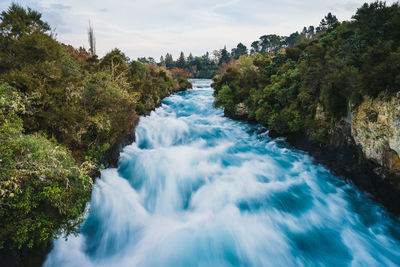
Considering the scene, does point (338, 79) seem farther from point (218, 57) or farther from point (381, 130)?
point (218, 57)

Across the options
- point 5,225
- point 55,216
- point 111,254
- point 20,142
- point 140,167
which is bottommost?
point 111,254

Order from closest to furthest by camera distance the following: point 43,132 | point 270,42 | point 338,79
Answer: point 43,132, point 338,79, point 270,42

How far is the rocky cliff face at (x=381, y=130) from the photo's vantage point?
6152 millimetres

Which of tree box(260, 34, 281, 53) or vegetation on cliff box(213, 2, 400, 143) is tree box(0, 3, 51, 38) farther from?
tree box(260, 34, 281, 53)

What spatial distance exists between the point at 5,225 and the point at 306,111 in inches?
493

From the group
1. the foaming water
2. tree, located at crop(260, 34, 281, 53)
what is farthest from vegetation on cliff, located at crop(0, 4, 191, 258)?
tree, located at crop(260, 34, 281, 53)

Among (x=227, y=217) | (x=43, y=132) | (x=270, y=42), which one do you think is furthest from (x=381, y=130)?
(x=270, y=42)

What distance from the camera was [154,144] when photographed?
1370 centimetres

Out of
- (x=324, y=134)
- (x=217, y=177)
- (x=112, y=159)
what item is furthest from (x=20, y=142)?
(x=324, y=134)

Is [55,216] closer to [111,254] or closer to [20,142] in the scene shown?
[20,142]

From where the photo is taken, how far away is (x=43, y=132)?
19.3ft

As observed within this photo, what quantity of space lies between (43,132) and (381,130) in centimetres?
1064

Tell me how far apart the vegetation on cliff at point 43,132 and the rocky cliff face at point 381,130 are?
876 centimetres

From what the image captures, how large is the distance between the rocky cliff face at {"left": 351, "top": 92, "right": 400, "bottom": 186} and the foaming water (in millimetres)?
1973
